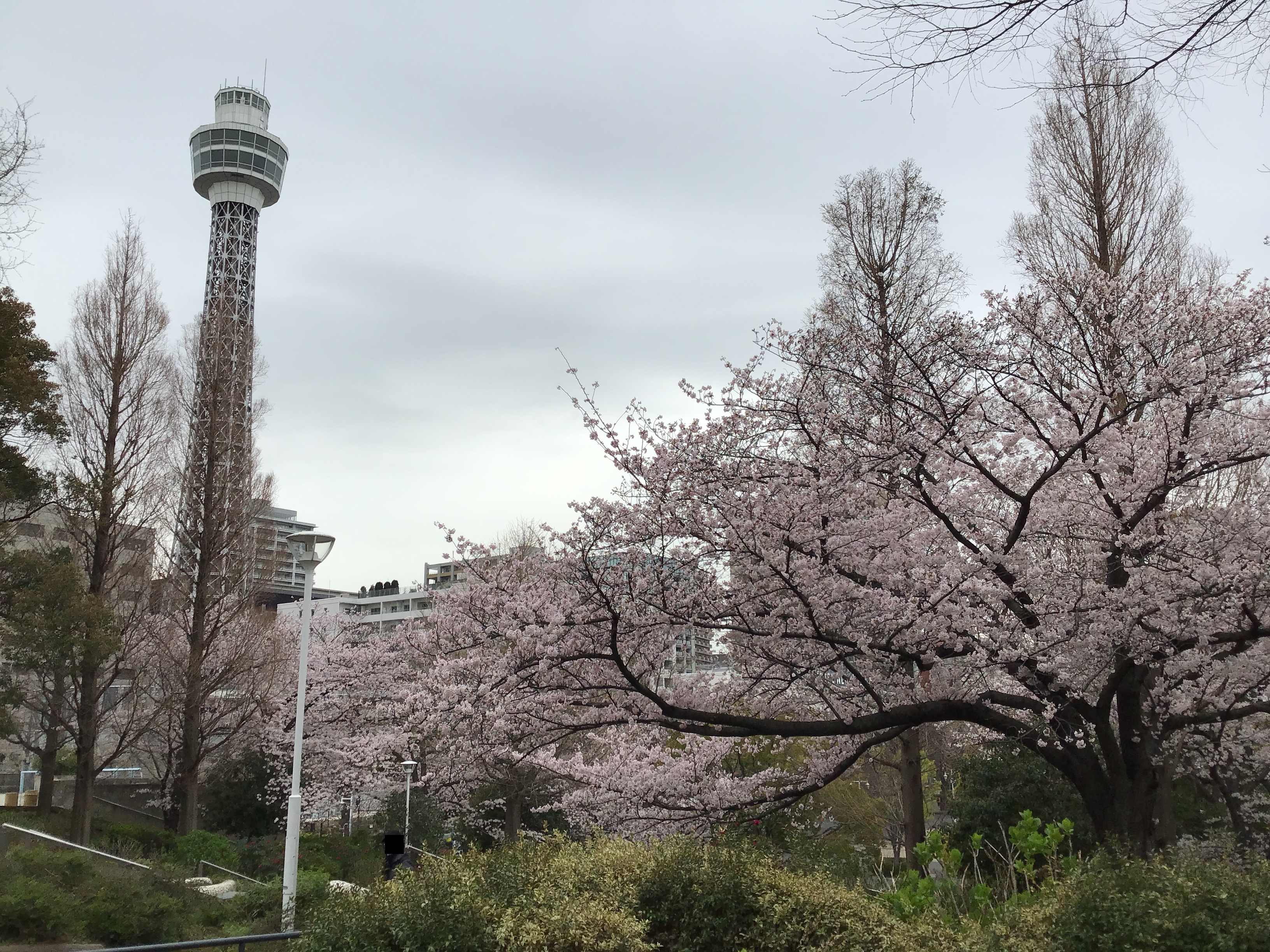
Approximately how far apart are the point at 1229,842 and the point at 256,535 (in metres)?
19.4

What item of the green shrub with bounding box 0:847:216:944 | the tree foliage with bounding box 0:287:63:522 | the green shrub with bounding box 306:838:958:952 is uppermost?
the tree foliage with bounding box 0:287:63:522

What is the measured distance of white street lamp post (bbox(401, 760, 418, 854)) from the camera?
761 inches

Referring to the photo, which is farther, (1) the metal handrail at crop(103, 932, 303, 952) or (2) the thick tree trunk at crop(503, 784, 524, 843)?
(2) the thick tree trunk at crop(503, 784, 524, 843)

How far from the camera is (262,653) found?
21.1 meters

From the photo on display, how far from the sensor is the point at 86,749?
59.6 ft

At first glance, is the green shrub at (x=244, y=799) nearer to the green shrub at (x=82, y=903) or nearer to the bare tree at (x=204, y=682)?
the bare tree at (x=204, y=682)

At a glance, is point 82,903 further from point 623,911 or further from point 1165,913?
point 1165,913

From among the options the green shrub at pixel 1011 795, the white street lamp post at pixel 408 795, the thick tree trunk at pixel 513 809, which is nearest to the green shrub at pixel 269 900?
the white street lamp post at pixel 408 795

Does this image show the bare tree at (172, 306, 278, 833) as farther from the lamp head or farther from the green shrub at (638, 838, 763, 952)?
the green shrub at (638, 838, 763, 952)

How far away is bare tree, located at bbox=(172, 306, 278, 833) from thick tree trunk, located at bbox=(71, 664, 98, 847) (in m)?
1.75

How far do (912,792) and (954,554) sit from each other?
555 centimetres

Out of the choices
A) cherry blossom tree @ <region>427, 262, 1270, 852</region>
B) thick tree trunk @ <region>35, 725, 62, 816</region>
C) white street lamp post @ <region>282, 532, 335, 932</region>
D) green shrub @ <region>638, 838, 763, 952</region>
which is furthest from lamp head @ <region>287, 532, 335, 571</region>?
thick tree trunk @ <region>35, 725, 62, 816</region>

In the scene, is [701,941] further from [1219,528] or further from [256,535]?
[256,535]

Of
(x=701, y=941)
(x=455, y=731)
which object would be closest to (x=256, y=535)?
(x=455, y=731)
